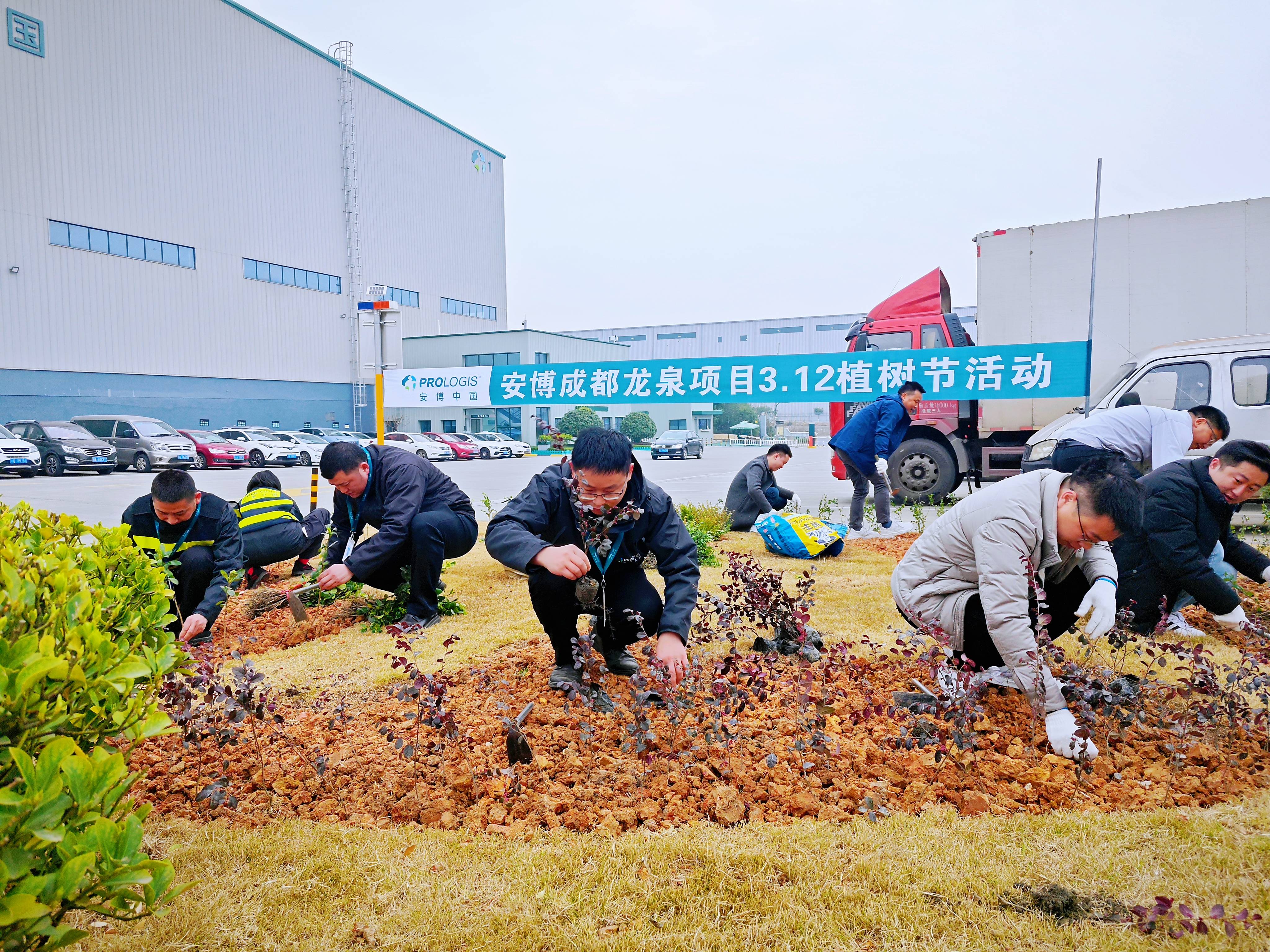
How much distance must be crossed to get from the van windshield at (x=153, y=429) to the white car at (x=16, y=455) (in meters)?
2.68

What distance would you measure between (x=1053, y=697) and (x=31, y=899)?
8.73 ft

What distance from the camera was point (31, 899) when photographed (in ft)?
3.27

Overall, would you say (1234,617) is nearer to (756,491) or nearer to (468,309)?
(756,491)

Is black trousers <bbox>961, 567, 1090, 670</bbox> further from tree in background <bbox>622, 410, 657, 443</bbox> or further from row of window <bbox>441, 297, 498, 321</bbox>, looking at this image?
row of window <bbox>441, 297, 498, 321</bbox>

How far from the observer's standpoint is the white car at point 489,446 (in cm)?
3012

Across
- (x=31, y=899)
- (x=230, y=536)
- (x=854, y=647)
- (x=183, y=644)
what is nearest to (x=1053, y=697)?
(x=854, y=647)

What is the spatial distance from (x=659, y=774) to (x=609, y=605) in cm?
92

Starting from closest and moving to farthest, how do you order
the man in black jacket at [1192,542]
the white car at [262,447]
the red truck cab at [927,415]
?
the man in black jacket at [1192,542] < the red truck cab at [927,415] < the white car at [262,447]

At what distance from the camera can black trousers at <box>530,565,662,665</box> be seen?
121 inches

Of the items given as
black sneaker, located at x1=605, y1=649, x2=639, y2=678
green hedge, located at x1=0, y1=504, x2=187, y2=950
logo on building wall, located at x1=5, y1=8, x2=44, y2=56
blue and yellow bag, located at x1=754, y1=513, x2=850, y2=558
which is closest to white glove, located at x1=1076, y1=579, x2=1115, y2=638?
black sneaker, located at x1=605, y1=649, x2=639, y2=678

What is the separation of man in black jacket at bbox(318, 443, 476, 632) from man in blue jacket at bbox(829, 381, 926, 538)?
4.46 meters

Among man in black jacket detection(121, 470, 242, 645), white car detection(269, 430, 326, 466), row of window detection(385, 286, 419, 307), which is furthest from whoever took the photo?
row of window detection(385, 286, 419, 307)

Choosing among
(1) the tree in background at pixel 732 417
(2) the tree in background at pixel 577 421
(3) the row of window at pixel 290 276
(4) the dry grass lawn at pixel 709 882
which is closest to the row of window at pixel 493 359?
(3) the row of window at pixel 290 276

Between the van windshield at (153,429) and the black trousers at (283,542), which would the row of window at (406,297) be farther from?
the black trousers at (283,542)
